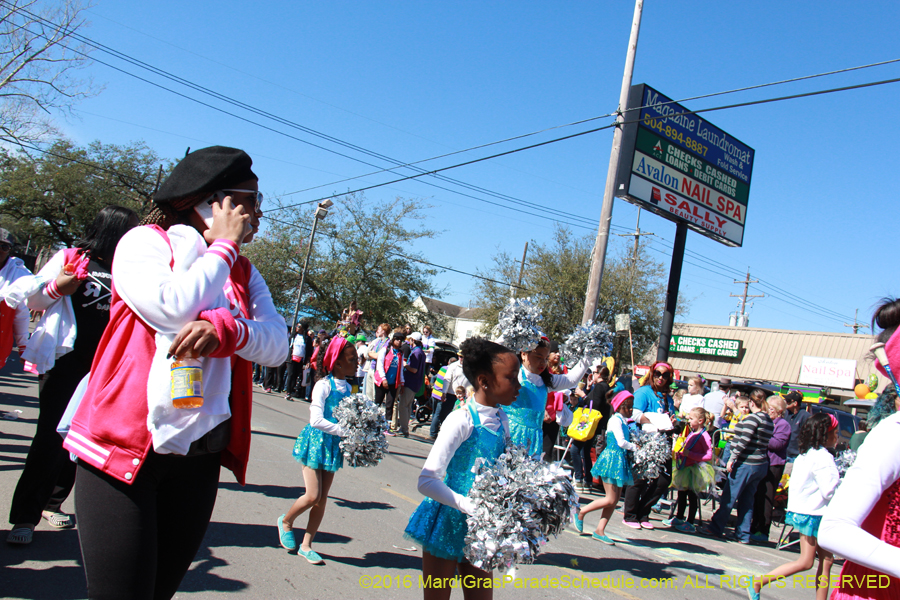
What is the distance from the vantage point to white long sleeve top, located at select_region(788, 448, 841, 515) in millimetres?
5391

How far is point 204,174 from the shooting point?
2.03 meters

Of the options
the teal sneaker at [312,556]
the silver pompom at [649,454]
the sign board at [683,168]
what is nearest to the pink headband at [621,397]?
the silver pompom at [649,454]

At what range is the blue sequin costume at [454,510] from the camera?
2879 mm

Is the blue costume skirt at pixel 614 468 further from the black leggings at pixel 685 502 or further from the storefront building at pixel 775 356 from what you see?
the storefront building at pixel 775 356

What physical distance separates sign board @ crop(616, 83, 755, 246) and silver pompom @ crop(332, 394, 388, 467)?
9.44 meters

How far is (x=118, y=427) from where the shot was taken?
5.82ft

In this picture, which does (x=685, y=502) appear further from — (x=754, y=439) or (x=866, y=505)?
(x=866, y=505)

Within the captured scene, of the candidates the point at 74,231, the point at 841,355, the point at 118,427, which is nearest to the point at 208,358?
the point at 118,427

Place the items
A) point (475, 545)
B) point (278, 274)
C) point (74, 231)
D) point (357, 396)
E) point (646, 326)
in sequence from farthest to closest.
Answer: point (74, 231)
point (646, 326)
point (278, 274)
point (357, 396)
point (475, 545)

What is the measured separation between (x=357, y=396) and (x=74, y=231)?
132 feet

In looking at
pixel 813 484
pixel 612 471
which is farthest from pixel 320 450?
pixel 813 484

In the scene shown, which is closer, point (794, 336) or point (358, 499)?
point (358, 499)

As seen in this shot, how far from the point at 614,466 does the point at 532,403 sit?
8.03 ft

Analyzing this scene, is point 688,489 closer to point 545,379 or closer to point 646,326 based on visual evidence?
point 545,379
